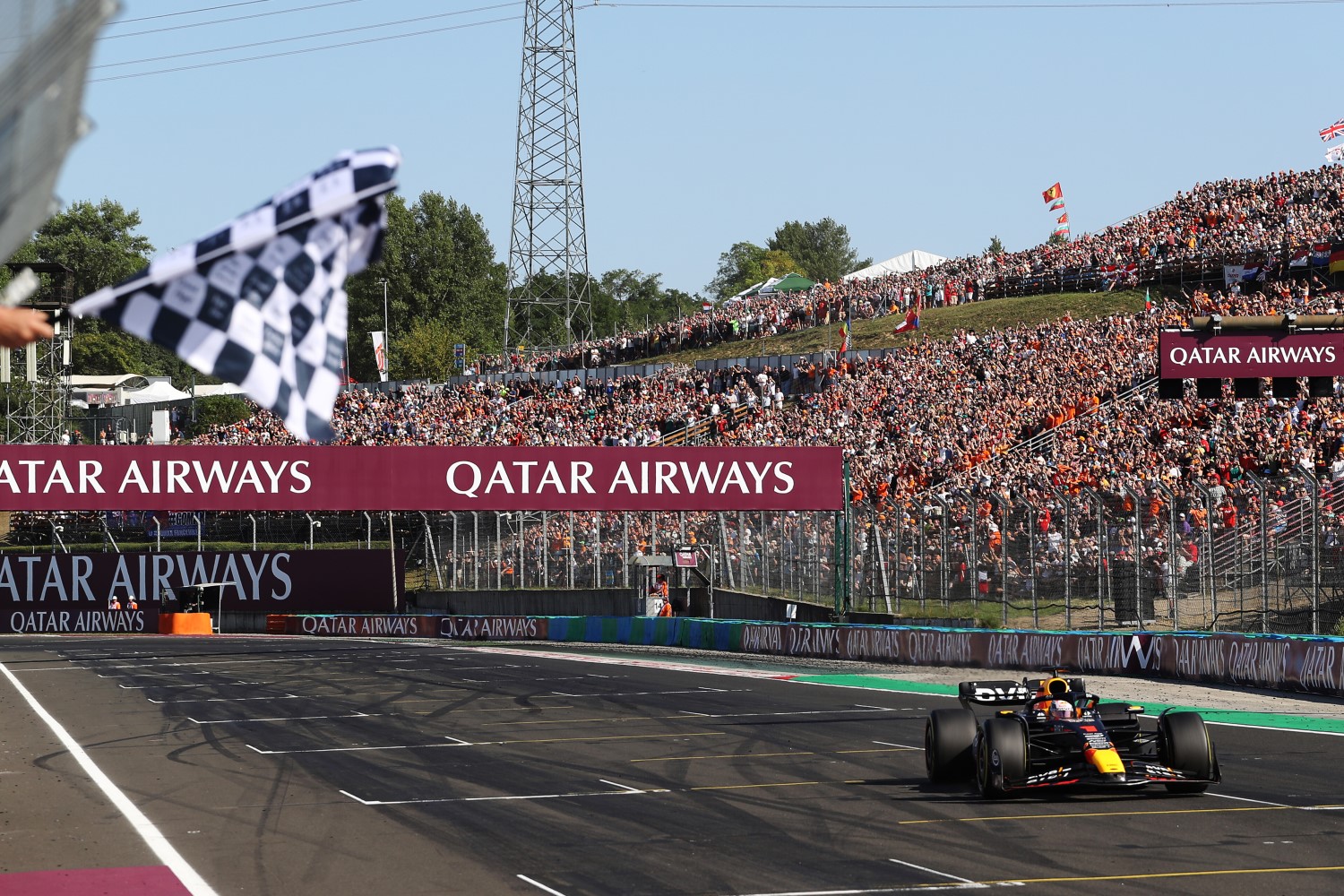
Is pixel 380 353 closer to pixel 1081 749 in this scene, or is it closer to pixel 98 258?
pixel 98 258

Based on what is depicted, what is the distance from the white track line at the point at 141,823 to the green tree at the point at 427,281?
3889 inches

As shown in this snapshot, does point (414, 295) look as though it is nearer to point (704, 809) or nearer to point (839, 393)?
point (839, 393)

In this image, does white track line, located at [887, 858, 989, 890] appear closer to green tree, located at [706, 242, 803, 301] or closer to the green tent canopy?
the green tent canopy

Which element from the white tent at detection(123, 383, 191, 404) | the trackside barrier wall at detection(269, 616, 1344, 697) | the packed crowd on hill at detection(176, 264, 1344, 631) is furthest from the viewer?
the white tent at detection(123, 383, 191, 404)

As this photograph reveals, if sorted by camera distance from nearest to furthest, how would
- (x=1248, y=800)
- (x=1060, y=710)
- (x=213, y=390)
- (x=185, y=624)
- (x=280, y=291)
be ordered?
(x=280, y=291) < (x=1248, y=800) < (x=1060, y=710) < (x=185, y=624) < (x=213, y=390)

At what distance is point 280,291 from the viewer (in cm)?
657

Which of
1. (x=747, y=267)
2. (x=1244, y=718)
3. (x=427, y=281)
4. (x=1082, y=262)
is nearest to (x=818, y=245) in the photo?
(x=747, y=267)

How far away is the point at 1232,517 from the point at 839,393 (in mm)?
24863

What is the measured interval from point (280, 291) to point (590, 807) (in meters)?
7.74

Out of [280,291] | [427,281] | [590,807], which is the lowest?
[590,807]

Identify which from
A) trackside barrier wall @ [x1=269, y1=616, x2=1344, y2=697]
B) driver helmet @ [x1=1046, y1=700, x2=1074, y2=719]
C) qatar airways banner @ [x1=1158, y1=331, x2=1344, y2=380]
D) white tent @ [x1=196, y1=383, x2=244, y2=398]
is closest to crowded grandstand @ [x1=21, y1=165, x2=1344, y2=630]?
trackside barrier wall @ [x1=269, y1=616, x2=1344, y2=697]

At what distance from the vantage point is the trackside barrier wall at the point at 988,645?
875 inches

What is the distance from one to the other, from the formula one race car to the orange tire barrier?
132 ft

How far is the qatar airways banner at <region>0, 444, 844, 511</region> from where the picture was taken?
134ft
